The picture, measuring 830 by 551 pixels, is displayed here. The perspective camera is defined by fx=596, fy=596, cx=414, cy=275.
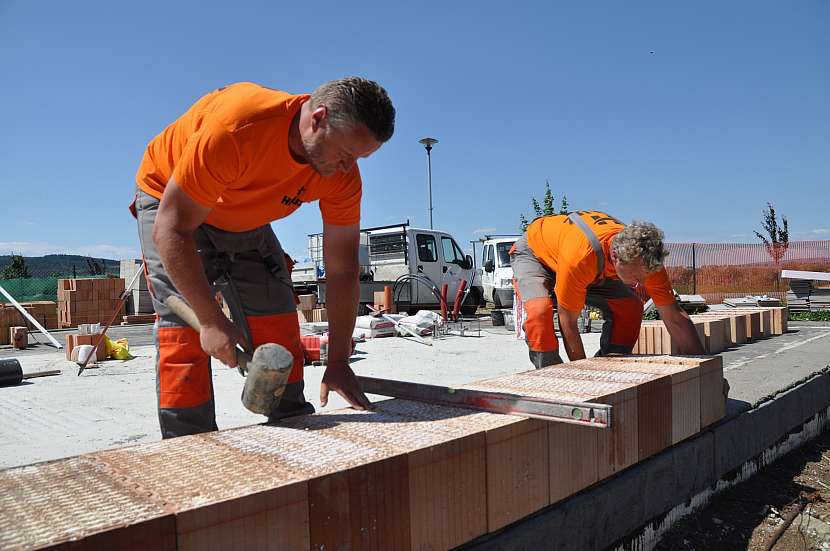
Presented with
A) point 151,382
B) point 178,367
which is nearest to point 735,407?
point 178,367

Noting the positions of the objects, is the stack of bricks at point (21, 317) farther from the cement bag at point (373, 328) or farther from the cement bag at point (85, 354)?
the cement bag at point (373, 328)

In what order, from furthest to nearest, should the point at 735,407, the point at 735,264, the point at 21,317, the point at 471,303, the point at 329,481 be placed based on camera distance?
the point at 735,264 → the point at 471,303 → the point at 21,317 → the point at 735,407 → the point at 329,481

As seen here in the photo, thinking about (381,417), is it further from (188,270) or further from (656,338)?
(656,338)

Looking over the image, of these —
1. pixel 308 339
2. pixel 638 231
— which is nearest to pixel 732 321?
pixel 638 231

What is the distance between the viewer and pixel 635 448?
2340 mm

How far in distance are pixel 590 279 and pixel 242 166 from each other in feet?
7.51

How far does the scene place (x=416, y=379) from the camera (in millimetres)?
5598

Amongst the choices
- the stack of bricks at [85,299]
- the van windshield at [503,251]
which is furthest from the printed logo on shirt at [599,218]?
the stack of bricks at [85,299]

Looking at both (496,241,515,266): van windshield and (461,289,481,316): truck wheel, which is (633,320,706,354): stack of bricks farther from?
(496,241,515,266): van windshield

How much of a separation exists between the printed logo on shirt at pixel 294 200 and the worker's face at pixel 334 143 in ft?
0.78

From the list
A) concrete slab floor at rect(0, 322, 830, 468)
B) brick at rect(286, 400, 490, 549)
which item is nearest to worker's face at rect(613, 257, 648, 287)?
concrete slab floor at rect(0, 322, 830, 468)

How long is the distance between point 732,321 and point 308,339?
15.7 ft

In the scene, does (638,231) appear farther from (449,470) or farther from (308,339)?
(308,339)

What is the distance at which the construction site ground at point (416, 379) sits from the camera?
2.80 m
